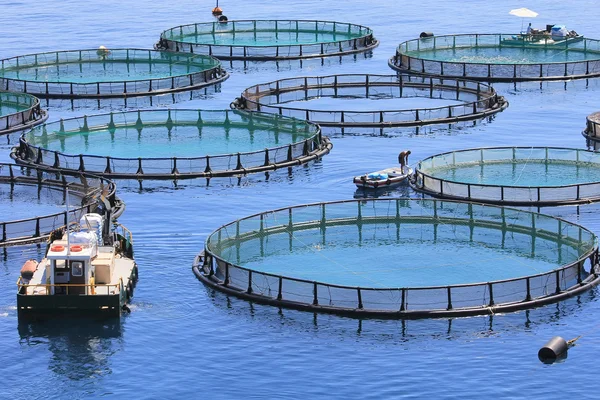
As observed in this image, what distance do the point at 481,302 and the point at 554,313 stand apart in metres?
5.37

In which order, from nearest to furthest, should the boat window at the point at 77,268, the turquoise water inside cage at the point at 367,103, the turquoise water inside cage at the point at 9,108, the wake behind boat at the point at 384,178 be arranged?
the boat window at the point at 77,268
the wake behind boat at the point at 384,178
the turquoise water inside cage at the point at 9,108
the turquoise water inside cage at the point at 367,103

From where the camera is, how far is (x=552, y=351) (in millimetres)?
105312

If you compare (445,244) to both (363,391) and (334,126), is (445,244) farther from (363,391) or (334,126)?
(334,126)

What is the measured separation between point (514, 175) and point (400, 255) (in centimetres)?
2546

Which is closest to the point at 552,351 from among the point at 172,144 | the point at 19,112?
the point at 172,144

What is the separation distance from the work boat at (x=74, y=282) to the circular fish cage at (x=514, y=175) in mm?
35634

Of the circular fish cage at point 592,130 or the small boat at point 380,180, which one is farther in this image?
the circular fish cage at point 592,130

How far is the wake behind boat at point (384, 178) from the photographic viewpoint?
476 feet

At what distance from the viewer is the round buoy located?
10538 cm

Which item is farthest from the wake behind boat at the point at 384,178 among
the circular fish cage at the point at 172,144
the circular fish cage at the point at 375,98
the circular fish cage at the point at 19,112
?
the circular fish cage at the point at 19,112

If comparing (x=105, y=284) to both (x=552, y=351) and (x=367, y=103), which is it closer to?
(x=552, y=351)

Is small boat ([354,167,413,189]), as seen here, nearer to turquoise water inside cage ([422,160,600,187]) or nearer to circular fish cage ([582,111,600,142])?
turquoise water inside cage ([422,160,600,187])

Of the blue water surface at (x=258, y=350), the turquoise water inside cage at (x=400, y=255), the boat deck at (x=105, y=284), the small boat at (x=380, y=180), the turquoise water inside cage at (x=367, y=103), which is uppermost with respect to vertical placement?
the turquoise water inside cage at (x=367, y=103)

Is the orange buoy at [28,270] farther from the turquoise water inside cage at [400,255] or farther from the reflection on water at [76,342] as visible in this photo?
the turquoise water inside cage at [400,255]
